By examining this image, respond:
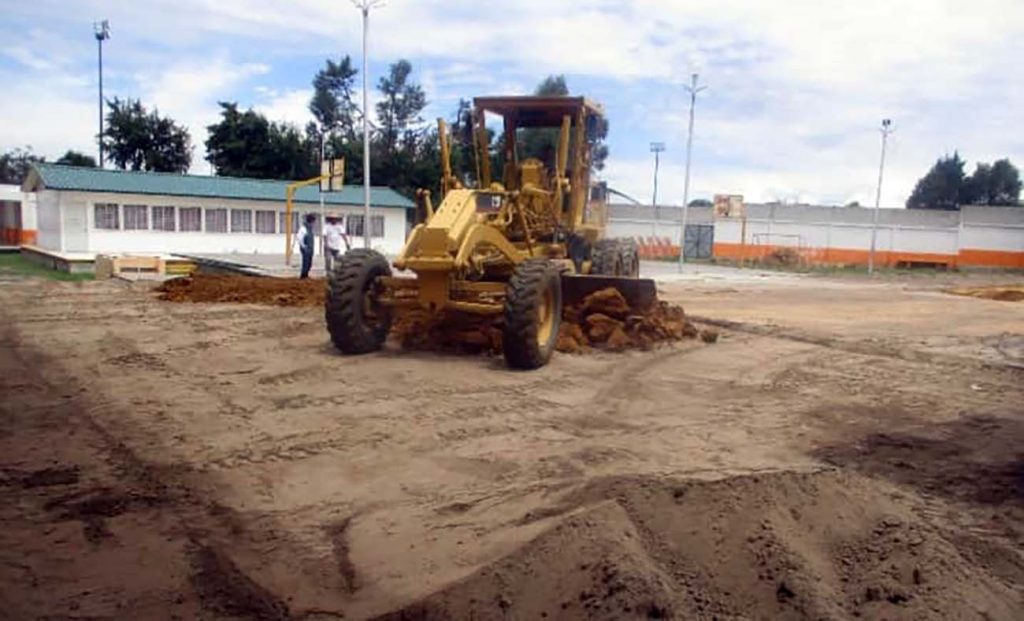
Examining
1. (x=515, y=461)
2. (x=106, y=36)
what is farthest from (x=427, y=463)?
(x=106, y=36)

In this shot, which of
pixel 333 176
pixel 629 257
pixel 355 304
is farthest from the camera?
pixel 333 176

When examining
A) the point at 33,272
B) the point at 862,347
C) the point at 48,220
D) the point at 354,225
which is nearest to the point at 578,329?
the point at 862,347

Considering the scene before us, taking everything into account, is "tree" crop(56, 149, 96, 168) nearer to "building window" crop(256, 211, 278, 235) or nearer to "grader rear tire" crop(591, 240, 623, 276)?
"building window" crop(256, 211, 278, 235)

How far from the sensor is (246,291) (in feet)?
60.7

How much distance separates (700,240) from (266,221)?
29.0 meters

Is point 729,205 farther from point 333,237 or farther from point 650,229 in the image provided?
point 333,237

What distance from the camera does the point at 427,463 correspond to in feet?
21.2

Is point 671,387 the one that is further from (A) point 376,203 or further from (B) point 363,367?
(A) point 376,203

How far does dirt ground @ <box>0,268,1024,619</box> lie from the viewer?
13.6ft

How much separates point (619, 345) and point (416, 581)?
7791 millimetres

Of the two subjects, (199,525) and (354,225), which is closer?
(199,525)

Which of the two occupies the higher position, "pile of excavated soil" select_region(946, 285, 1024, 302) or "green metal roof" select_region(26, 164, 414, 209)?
"green metal roof" select_region(26, 164, 414, 209)

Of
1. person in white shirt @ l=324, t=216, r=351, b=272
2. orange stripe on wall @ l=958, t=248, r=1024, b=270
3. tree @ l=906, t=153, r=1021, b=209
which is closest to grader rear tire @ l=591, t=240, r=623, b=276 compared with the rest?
person in white shirt @ l=324, t=216, r=351, b=272

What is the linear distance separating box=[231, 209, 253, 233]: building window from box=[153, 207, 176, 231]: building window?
2.69 m
